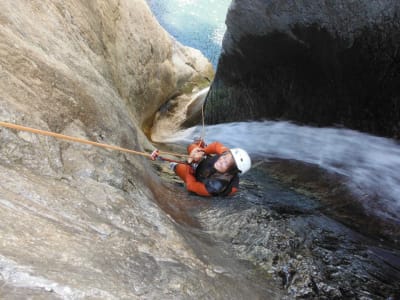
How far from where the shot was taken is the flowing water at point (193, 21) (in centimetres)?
2797

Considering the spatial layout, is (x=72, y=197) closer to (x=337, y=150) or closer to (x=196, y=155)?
(x=196, y=155)

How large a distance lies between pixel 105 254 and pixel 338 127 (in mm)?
6199

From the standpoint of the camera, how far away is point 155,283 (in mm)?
2055

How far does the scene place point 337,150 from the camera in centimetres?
701

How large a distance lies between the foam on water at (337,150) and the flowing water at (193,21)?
56.0 ft

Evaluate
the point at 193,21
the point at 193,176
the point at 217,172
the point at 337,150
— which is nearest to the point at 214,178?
the point at 217,172

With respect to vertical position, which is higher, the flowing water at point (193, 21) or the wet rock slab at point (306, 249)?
the flowing water at point (193, 21)

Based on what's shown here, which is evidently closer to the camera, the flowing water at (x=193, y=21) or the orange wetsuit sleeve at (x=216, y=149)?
the orange wetsuit sleeve at (x=216, y=149)

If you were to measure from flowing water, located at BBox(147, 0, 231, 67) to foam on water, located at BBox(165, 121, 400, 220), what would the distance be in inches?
672

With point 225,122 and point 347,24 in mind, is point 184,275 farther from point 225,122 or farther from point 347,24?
point 225,122

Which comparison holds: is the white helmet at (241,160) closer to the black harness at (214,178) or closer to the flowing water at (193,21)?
the black harness at (214,178)

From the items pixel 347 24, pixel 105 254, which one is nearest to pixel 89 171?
pixel 105 254

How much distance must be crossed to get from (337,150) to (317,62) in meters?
1.76

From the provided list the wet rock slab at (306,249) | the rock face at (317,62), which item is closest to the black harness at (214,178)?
the wet rock slab at (306,249)
